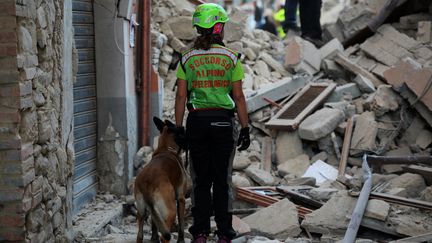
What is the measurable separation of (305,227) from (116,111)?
2970mm

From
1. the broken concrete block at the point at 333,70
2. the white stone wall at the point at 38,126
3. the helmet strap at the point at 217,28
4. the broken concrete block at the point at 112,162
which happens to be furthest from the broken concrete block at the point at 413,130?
the white stone wall at the point at 38,126

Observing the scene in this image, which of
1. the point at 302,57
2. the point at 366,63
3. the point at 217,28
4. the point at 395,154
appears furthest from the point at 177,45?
the point at 217,28

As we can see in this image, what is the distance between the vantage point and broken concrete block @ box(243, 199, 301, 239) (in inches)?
276

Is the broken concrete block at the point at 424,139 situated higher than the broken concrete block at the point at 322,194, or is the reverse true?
the broken concrete block at the point at 424,139

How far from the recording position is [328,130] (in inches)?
372

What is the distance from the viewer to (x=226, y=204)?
5938 millimetres

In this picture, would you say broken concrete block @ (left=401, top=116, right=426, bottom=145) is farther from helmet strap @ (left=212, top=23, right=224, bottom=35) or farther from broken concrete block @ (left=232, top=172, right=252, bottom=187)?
helmet strap @ (left=212, top=23, right=224, bottom=35)

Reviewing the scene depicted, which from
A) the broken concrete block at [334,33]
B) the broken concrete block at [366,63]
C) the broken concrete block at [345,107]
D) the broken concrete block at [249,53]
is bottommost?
the broken concrete block at [345,107]

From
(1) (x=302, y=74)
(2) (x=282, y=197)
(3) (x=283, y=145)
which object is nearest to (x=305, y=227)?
(2) (x=282, y=197)

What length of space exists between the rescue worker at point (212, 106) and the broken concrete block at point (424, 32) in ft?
22.0

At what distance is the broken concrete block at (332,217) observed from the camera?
7.00m

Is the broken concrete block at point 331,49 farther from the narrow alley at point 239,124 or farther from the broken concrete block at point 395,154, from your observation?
the broken concrete block at point 395,154

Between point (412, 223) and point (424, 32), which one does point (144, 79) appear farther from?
point (424, 32)

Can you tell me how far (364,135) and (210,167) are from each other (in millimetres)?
4234
